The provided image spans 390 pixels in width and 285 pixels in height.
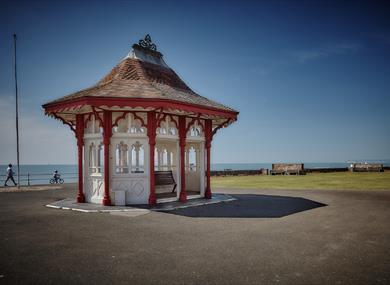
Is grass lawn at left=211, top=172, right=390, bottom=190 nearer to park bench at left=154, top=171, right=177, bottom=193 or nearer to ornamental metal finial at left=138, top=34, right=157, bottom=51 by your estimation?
park bench at left=154, top=171, right=177, bottom=193

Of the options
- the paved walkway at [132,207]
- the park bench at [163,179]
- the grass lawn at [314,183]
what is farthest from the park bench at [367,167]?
the paved walkway at [132,207]

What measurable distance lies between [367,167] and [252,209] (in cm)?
3127

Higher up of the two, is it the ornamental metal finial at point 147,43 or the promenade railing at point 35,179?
the ornamental metal finial at point 147,43

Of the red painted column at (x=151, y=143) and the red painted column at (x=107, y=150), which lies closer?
the red painted column at (x=107, y=150)

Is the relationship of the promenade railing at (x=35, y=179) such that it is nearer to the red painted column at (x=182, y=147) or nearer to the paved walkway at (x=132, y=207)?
the paved walkway at (x=132, y=207)

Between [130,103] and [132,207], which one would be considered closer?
[130,103]

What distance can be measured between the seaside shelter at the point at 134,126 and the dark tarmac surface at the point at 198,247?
2257 mm

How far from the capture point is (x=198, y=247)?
21.6 feet

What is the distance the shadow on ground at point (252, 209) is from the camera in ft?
34.6

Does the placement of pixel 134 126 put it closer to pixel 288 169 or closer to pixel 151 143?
A: pixel 151 143

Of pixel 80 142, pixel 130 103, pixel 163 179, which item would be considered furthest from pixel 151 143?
pixel 80 142

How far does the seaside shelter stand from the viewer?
12133mm

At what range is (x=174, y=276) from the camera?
16.2 ft

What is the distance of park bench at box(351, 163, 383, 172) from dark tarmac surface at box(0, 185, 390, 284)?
29.1 m
